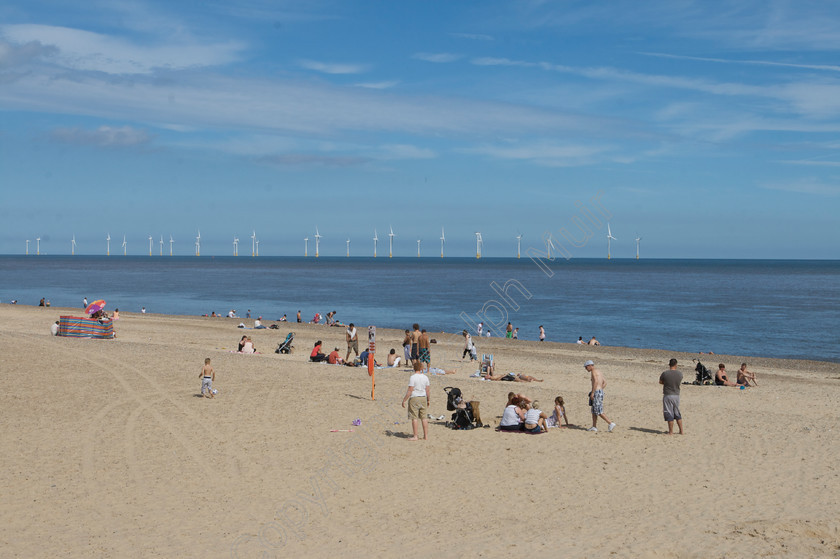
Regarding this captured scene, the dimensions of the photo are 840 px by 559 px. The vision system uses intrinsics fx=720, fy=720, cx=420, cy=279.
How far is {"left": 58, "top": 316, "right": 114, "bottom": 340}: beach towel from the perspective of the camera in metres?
29.2

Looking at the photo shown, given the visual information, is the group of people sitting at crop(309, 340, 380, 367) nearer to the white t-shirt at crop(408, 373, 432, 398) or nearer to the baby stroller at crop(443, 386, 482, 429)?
the baby stroller at crop(443, 386, 482, 429)

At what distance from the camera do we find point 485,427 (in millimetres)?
15422

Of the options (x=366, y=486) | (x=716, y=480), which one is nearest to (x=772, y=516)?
(x=716, y=480)

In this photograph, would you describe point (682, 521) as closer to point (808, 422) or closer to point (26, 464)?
point (808, 422)

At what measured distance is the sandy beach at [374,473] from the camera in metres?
9.23

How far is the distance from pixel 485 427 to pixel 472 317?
44.6 meters

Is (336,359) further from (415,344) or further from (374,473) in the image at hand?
(374,473)

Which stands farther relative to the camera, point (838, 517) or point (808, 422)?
point (808, 422)

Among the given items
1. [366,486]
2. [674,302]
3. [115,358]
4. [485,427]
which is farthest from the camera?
[674,302]

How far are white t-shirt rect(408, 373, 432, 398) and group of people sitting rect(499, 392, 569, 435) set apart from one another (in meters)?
2.24

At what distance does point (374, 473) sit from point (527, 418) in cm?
404

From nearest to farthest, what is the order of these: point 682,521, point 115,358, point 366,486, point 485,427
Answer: point 682,521 < point 366,486 < point 485,427 < point 115,358

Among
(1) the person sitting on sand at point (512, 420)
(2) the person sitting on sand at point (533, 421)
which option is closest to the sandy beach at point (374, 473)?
(2) the person sitting on sand at point (533, 421)

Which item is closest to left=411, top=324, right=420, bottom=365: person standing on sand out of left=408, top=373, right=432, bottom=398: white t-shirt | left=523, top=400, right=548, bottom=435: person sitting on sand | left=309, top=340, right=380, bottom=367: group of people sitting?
left=309, top=340, right=380, bottom=367: group of people sitting
